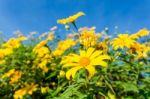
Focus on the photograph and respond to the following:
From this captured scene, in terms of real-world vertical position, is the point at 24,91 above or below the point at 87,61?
above

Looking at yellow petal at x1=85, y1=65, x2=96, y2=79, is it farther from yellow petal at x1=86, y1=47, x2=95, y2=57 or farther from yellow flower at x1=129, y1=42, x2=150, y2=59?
yellow flower at x1=129, y1=42, x2=150, y2=59

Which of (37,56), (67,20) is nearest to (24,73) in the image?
(37,56)

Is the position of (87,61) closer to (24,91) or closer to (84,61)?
(84,61)

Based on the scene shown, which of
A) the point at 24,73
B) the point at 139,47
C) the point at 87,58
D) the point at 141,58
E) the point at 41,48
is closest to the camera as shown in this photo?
the point at 87,58

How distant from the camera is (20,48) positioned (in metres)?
5.69

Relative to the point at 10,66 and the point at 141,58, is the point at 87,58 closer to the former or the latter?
the point at 141,58

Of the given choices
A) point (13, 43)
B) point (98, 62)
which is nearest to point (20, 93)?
point (13, 43)

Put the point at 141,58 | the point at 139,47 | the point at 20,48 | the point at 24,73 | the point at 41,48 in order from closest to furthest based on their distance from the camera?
the point at 139,47, the point at 141,58, the point at 41,48, the point at 24,73, the point at 20,48

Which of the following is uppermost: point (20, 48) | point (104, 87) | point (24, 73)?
point (20, 48)

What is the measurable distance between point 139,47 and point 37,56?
2068mm

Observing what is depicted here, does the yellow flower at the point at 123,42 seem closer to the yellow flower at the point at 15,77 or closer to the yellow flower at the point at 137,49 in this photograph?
the yellow flower at the point at 137,49

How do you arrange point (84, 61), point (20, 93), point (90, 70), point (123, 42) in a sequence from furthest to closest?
point (20, 93) → point (123, 42) → point (84, 61) → point (90, 70)

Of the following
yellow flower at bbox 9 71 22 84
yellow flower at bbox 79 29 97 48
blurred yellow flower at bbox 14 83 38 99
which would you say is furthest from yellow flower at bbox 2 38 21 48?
yellow flower at bbox 79 29 97 48

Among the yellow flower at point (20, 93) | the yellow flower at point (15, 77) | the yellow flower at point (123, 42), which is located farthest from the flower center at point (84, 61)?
the yellow flower at point (15, 77)
